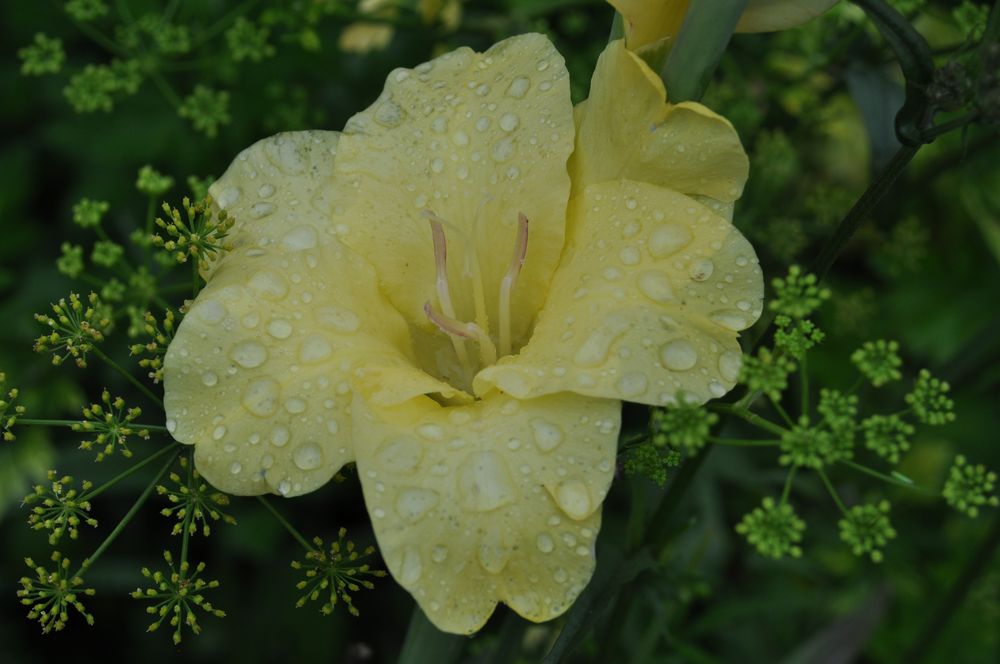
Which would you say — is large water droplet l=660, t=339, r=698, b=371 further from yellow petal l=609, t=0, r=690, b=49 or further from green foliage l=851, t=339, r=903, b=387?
yellow petal l=609, t=0, r=690, b=49

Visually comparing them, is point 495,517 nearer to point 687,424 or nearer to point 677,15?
point 687,424

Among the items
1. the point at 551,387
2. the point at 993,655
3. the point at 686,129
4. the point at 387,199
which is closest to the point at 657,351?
the point at 551,387

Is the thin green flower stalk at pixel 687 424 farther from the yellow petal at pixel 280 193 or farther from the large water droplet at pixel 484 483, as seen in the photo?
the yellow petal at pixel 280 193

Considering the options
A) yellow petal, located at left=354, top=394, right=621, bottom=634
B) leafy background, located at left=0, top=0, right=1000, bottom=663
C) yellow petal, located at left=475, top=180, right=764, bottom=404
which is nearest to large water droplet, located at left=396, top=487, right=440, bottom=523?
yellow petal, located at left=354, top=394, right=621, bottom=634

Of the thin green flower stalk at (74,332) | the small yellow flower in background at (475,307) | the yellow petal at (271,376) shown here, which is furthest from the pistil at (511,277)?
the thin green flower stalk at (74,332)

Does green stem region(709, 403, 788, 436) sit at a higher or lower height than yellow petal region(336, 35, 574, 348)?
lower

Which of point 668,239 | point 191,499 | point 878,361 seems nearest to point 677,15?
point 668,239
